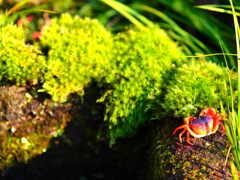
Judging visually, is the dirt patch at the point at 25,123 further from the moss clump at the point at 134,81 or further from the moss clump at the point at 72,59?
the moss clump at the point at 134,81

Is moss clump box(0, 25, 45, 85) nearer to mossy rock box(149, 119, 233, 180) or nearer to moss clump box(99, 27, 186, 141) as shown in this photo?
moss clump box(99, 27, 186, 141)

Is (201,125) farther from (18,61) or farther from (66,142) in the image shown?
(18,61)

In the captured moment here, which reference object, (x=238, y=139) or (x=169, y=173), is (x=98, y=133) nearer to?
(x=169, y=173)

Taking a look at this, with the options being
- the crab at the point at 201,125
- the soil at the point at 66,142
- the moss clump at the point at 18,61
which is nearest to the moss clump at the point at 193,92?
the crab at the point at 201,125

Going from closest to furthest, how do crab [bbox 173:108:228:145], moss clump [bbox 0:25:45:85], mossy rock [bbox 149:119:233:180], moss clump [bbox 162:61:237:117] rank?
mossy rock [bbox 149:119:233:180], crab [bbox 173:108:228:145], moss clump [bbox 162:61:237:117], moss clump [bbox 0:25:45:85]

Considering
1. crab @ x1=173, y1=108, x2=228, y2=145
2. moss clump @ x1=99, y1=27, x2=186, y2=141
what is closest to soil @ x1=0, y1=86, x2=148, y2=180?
moss clump @ x1=99, y1=27, x2=186, y2=141

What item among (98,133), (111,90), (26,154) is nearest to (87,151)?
(98,133)
